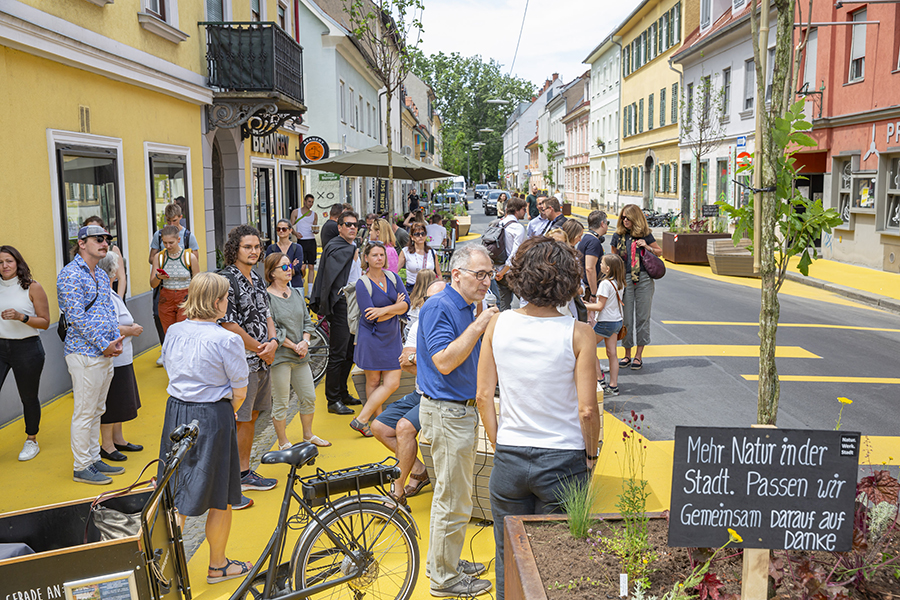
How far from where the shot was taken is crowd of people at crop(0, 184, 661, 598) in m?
3.30

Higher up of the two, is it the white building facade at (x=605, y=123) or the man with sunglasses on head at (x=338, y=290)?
the white building facade at (x=605, y=123)

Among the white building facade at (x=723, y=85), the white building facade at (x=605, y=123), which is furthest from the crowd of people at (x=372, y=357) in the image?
the white building facade at (x=605, y=123)

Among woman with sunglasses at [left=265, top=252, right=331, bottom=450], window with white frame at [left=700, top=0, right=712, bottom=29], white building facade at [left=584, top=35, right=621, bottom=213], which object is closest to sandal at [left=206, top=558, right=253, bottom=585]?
woman with sunglasses at [left=265, top=252, right=331, bottom=450]

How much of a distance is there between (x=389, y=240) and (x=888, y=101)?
A: 1473 cm

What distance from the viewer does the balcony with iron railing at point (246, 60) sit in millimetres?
13242

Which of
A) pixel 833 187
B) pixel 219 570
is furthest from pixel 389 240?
pixel 833 187

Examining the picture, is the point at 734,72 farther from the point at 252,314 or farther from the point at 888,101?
the point at 252,314

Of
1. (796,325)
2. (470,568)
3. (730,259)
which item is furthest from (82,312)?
(730,259)

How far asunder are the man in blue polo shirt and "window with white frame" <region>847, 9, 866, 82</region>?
18845 mm

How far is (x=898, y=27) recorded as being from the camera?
17.3 metres

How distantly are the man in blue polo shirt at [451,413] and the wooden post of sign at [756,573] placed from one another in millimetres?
1613

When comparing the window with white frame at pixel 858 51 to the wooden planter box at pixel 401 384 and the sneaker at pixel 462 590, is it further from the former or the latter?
the sneaker at pixel 462 590

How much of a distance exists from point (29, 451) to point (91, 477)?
936mm

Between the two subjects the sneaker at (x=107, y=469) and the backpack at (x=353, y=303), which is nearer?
the sneaker at (x=107, y=469)
